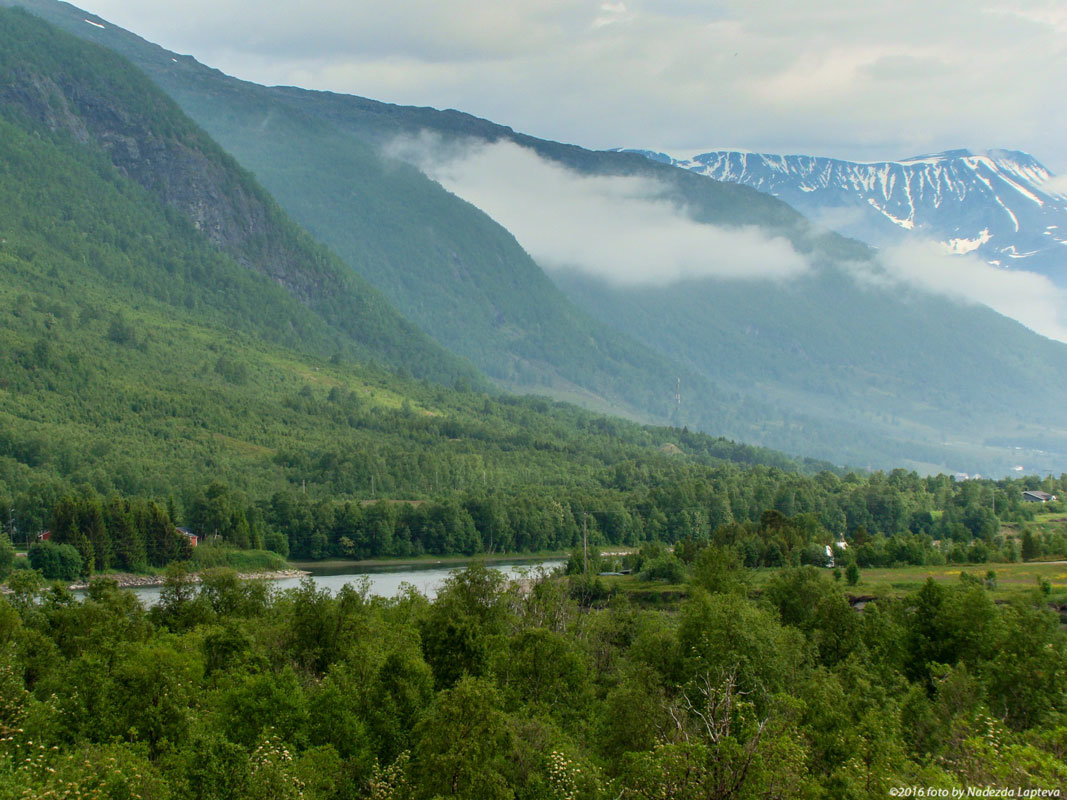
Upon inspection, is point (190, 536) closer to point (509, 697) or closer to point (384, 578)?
point (384, 578)

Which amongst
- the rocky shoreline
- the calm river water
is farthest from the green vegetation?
the rocky shoreline

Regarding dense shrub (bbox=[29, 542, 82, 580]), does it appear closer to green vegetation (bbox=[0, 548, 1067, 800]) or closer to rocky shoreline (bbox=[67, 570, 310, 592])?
rocky shoreline (bbox=[67, 570, 310, 592])

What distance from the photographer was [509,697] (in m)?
76.5

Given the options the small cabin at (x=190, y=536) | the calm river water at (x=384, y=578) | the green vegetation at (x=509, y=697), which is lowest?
the calm river water at (x=384, y=578)

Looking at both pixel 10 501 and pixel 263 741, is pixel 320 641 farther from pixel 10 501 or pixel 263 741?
pixel 10 501

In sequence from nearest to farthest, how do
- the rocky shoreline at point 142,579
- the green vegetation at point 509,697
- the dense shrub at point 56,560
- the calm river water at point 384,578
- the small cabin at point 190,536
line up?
1. the green vegetation at point 509,697
2. the calm river water at point 384,578
3. the rocky shoreline at point 142,579
4. the dense shrub at point 56,560
5. the small cabin at point 190,536

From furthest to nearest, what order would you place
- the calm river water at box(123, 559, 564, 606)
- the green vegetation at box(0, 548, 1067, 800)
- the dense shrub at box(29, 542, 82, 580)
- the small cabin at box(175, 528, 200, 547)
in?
the small cabin at box(175, 528, 200, 547)
the dense shrub at box(29, 542, 82, 580)
the calm river water at box(123, 559, 564, 606)
the green vegetation at box(0, 548, 1067, 800)

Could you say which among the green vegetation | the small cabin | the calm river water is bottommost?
the calm river water

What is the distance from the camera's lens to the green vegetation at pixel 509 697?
2141 inches

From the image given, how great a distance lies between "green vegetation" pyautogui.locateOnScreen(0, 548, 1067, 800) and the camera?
178 feet

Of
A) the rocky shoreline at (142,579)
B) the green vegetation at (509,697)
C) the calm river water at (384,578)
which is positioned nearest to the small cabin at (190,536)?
the rocky shoreline at (142,579)

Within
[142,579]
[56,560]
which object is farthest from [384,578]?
[56,560]

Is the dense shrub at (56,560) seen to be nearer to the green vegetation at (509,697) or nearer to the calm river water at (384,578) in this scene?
the calm river water at (384,578)

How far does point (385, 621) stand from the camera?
9594 cm
